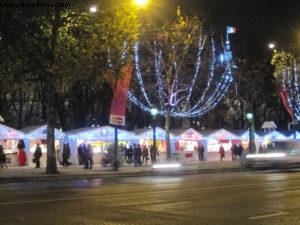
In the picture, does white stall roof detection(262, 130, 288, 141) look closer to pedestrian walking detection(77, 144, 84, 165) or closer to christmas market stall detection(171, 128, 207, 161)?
christmas market stall detection(171, 128, 207, 161)

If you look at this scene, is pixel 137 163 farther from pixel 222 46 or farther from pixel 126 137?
pixel 222 46

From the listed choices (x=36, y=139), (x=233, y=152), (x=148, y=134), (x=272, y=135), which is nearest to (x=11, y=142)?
(x=36, y=139)

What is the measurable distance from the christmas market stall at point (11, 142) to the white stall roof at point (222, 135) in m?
18.0

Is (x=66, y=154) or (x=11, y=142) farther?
(x=11, y=142)

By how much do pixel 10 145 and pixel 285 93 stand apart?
918 inches

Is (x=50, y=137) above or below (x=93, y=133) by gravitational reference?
below

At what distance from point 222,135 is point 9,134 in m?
20.5

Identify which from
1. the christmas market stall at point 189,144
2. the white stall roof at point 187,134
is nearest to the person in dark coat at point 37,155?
the christmas market stall at point 189,144

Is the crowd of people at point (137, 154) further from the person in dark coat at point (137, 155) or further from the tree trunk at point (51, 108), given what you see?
the tree trunk at point (51, 108)

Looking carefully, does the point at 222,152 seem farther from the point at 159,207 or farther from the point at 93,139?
the point at 159,207

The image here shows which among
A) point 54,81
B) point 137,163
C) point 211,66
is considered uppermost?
point 211,66

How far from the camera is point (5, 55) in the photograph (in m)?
30.0

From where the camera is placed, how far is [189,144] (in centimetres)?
5156

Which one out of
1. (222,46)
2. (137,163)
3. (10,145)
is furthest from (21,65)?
(222,46)
